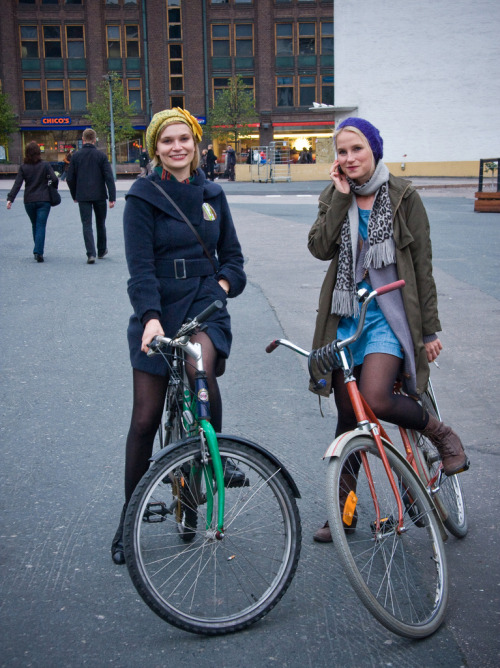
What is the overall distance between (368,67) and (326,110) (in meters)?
4.27

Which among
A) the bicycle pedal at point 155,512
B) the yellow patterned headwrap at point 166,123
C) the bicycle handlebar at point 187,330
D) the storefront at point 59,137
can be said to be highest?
the storefront at point 59,137

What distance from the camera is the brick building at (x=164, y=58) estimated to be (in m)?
69.8

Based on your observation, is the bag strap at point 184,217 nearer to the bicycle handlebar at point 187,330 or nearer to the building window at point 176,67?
the bicycle handlebar at point 187,330

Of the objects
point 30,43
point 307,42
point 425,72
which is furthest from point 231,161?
point 30,43

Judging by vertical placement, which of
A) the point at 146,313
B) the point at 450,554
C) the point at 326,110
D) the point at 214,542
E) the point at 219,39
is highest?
the point at 219,39

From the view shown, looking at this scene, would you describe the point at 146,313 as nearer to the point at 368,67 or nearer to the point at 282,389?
the point at 282,389

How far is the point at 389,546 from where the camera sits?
318 cm

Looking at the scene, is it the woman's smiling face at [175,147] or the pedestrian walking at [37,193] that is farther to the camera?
the pedestrian walking at [37,193]

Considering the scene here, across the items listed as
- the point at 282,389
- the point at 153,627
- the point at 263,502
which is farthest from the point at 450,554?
the point at 282,389

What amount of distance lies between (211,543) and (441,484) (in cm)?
114

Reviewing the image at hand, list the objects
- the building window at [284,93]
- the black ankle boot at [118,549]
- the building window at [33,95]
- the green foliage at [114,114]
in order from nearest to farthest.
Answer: the black ankle boot at [118,549]
the green foliage at [114,114]
the building window at [33,95]
the building window at [284,93]

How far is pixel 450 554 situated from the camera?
358 centimetres

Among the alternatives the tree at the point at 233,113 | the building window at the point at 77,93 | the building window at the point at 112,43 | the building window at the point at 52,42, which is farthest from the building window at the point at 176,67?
the building window at the point at 52,42

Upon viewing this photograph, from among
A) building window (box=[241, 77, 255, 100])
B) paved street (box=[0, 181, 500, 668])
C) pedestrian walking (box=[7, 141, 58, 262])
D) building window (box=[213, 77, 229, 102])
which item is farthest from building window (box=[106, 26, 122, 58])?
paved street (box=[0, 181, 500, 668])
